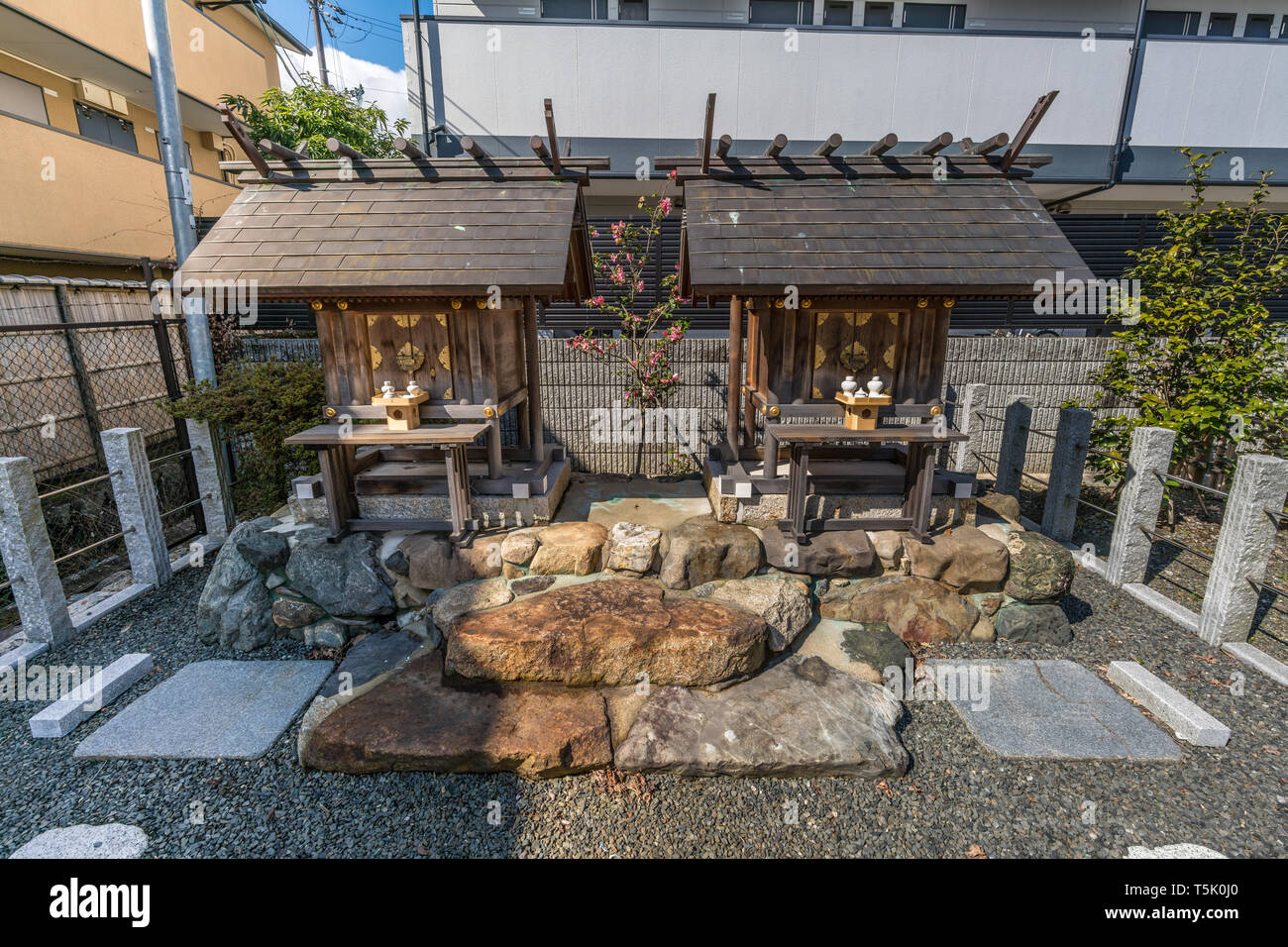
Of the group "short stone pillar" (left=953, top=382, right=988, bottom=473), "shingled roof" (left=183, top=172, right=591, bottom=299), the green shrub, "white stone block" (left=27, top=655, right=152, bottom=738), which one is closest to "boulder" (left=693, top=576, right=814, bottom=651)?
"shingled roof" (left=183, top=172, right=591, bottom=299)

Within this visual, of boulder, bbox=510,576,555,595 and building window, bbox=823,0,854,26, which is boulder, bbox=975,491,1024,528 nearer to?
boulder, bbox=510,576,555,595

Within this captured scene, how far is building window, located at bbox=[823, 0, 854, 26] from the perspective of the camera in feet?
37.4

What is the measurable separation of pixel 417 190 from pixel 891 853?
6682mm

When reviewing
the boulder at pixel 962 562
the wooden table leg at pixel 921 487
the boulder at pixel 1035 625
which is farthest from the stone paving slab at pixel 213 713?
the boulder at pixel 1035 625

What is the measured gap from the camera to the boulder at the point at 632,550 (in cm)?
507

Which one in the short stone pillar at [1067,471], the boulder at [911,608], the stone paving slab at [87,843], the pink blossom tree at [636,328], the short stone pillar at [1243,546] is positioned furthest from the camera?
the pink blossom tree at [636,328]

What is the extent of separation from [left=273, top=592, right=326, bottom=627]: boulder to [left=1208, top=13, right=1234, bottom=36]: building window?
20.0 m

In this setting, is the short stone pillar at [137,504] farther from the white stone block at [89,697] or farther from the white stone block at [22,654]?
the white stone block at [89,697]

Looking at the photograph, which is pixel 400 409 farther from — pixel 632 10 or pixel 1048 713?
pixel 632 10

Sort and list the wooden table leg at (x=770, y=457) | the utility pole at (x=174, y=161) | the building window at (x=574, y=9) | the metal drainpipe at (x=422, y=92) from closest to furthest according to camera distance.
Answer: the wooden table leg at (x=770, y=457)
the utility pole at (x=174, y=161)
the metal drainpipe at (x=422, y=92)
the building window at (x=574, y=9)

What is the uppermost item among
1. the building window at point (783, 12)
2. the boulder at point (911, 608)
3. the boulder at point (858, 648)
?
the building window at point (783, 12)

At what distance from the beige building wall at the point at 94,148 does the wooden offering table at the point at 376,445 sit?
29.1 ft

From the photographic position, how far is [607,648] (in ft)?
13.5

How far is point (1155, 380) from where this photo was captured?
688 centimetres
